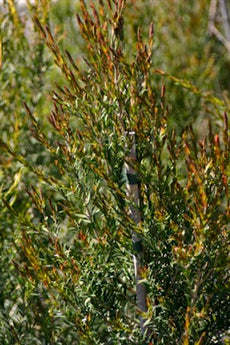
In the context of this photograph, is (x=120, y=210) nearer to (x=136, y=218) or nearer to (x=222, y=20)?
(x=136, y=218)

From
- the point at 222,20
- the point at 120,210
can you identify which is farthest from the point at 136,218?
the point at 222,20

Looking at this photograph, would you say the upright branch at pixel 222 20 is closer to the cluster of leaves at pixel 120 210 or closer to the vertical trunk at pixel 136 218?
the cluster of leaves at pixel 120 210

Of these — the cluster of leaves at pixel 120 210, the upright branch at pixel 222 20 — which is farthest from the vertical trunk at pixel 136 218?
the upright branch at pixel 222 20

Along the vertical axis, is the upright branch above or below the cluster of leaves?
above

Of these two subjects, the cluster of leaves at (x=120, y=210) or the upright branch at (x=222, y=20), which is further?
the upright branch at (x=222, y=20)

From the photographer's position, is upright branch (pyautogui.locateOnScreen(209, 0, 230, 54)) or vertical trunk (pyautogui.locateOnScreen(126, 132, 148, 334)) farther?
upright branch (pyautogui.locateOnScreen(209, 0, 230, 54))

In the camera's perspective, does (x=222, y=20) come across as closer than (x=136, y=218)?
No

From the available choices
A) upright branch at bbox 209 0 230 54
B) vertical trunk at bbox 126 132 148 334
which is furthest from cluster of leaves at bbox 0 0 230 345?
upright branch at bbox 209 0 230 54

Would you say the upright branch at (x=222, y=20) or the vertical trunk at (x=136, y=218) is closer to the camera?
the vertical trunk at (x=136, y=218)

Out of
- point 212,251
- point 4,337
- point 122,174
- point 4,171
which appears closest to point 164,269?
point 212,251

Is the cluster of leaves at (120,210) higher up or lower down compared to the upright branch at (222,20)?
lower down

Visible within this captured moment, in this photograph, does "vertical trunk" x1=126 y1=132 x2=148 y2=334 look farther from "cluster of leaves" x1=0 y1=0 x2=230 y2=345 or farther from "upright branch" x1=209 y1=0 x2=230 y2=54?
"upright branch" x1=209 y1=0 x2=230 y2=54

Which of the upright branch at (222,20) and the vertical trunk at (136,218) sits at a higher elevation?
the upright branch at (222,20)

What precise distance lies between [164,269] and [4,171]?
5.45 ft
